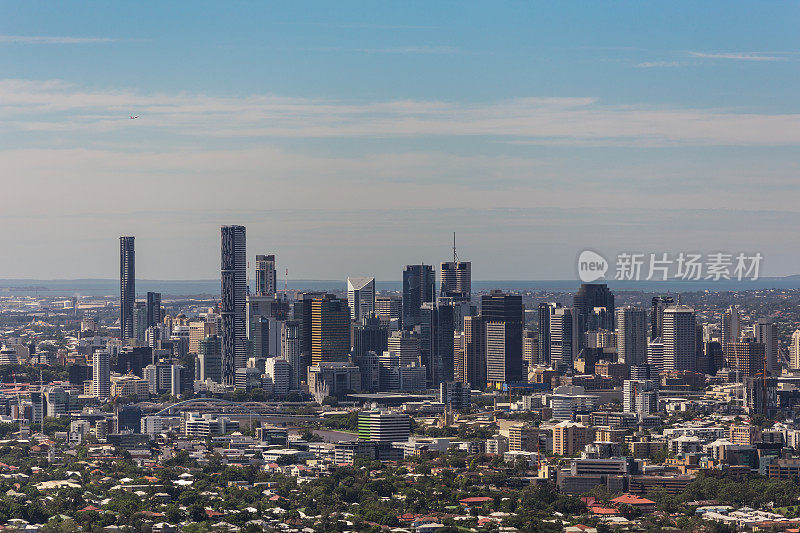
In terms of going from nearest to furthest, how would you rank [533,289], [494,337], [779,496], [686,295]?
[779,496] → [494,337] → [686,295] → [533,289]

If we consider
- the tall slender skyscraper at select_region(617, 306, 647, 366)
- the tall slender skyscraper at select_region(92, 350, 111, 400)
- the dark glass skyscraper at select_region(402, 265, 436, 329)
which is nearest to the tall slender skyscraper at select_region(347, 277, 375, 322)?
the dark glass skyscraper at select_region(402, 265, 436, 329)

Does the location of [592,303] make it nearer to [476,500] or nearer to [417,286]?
[417,286]

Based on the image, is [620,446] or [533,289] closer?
[620,446]

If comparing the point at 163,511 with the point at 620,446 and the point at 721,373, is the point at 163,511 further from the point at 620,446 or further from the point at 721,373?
the point at 721,373

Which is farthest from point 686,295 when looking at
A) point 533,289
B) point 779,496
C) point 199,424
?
point 779,496

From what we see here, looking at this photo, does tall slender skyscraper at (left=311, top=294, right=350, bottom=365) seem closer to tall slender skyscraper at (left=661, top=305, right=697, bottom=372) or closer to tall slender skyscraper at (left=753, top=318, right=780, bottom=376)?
tall slender skyscraper at (left=661, top=305, right=697, bottom=372)

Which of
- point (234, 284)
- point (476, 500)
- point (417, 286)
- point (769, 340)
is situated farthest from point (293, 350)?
point (476, 500)
